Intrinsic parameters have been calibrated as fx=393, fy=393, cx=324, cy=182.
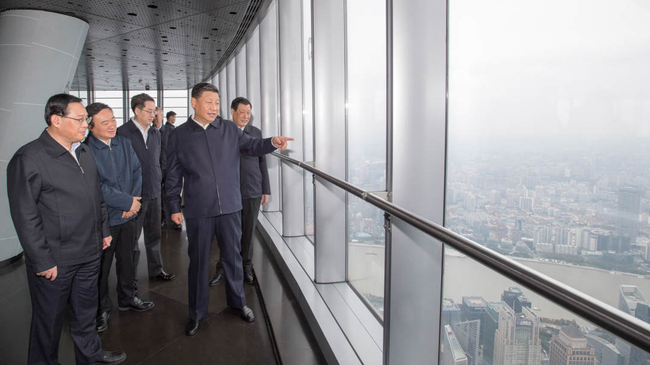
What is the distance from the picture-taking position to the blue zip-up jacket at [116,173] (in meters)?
2.74

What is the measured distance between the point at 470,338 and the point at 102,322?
2.63 metres

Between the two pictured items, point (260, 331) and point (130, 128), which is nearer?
point (260, 331)

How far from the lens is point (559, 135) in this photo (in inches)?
41.8

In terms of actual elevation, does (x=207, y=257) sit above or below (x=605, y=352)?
below

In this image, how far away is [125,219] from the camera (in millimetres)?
2951

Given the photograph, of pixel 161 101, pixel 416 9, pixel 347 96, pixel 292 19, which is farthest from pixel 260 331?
pixel 161 101

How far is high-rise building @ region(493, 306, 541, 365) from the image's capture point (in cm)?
109

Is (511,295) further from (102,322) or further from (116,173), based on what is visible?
(102,322)

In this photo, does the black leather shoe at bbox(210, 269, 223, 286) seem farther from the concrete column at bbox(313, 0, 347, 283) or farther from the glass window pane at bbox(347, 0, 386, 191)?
the glass window pane at bbox(347, 0, 386, 191)

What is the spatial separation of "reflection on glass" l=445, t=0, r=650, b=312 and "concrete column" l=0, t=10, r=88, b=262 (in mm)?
5259

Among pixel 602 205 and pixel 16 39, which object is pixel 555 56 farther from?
pixel 16 39

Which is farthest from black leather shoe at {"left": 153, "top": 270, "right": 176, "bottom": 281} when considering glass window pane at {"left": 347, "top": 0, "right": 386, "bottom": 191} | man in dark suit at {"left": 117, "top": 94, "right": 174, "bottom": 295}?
glass window pane at {"left": 347, "top": 0, "right": 386, "bottom": 191}

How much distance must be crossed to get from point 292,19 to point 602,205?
163 inches

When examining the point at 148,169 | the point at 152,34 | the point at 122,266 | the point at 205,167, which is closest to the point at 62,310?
the point at 122,266
